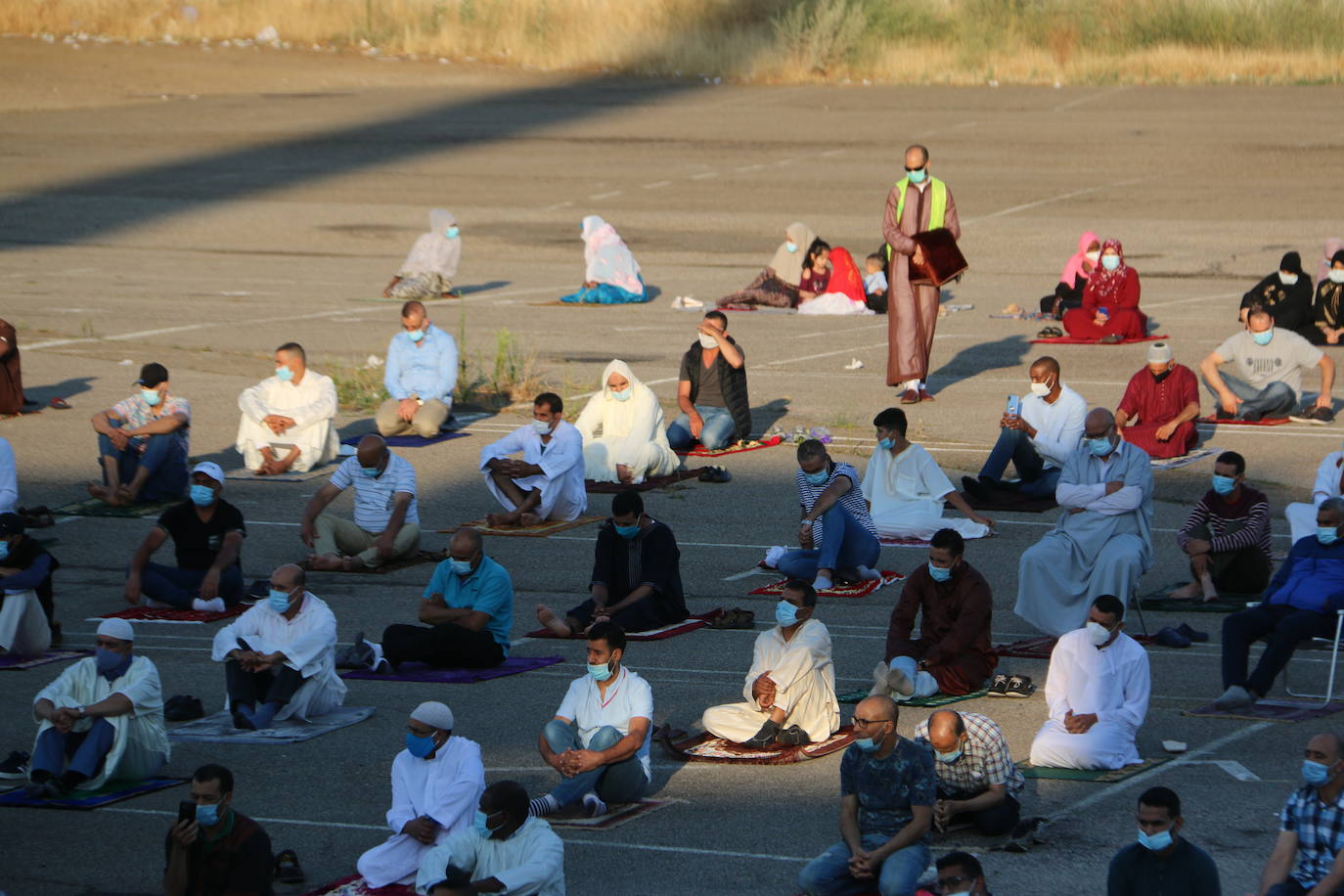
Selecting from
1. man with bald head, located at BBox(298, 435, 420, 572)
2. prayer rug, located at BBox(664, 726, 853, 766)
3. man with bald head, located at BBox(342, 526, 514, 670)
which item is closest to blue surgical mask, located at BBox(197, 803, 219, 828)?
prayer rug, located at BBox(664, 726, 853, 766)

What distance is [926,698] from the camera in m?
12.8

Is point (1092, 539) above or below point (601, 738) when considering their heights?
above

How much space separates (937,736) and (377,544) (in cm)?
772

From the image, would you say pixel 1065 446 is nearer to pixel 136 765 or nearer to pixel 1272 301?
pixel 1272 301

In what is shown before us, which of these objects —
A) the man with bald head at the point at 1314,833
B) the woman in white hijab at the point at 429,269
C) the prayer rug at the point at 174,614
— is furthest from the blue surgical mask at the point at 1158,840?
the woman in white hijab at the point at 429,269

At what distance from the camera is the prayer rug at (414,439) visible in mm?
21719

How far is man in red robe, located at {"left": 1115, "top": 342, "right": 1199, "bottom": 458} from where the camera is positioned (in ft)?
63.9

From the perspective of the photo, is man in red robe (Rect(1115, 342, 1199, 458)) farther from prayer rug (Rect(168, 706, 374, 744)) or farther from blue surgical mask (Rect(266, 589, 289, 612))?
blue surgical mask (Rect(266, 589, 289, 612))

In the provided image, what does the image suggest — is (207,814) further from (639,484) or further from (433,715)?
(639,484)

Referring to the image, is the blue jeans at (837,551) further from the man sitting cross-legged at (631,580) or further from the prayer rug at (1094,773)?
the prayer rug at (1094,773)

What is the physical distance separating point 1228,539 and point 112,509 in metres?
10.2

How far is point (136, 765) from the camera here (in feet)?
38.0

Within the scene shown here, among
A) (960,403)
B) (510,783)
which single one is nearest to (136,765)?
(510,783)

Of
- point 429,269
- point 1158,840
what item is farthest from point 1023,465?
point 429,269
